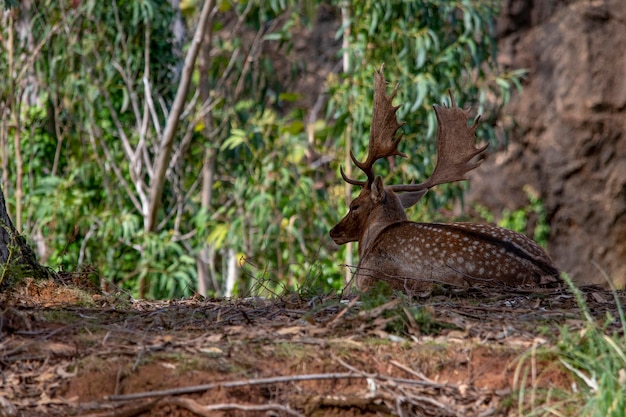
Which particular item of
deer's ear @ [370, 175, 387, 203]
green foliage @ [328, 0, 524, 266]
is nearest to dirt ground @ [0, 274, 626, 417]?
deer's ear @ [370, 175, 387, 203]

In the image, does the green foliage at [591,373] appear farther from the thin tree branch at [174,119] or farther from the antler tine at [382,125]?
the thin tree branch at [174,119]

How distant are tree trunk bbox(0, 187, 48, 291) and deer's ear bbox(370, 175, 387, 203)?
9.29ft

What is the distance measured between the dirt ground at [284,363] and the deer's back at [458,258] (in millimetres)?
1313

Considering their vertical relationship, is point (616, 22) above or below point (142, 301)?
above

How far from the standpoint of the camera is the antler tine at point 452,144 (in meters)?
7.70

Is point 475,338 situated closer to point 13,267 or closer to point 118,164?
point 13,267

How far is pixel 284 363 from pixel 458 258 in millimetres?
2576

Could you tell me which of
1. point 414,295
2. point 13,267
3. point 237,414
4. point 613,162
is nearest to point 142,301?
point 13,267

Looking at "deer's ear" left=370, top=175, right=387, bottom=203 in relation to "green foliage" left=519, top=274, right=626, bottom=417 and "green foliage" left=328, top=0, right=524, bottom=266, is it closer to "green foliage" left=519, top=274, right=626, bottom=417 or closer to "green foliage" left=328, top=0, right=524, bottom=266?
"green foliage" left=519, top=274, right=626, bottom=417

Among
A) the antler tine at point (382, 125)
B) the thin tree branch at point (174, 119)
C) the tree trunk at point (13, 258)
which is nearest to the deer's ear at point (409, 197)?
the antler tine at point (382, 125)

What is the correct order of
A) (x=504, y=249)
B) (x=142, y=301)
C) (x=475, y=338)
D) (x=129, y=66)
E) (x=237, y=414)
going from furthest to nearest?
(x=129, y=66) < (x=504, y=249) < (x=142, y=301) < (x=475, y=338) < (x=237, y=414)

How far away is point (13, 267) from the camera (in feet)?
18.9

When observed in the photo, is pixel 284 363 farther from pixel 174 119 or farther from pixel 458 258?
pixel 174 119

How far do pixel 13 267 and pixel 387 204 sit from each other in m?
3.39
